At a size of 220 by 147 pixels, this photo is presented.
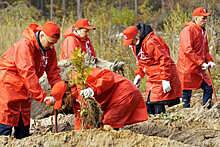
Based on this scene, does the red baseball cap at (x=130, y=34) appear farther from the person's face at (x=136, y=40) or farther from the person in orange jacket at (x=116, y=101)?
the person in orange jacket at (x=116, y=101)

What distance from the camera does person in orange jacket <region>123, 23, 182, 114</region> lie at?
445cm

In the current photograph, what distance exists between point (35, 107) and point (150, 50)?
2.32 m

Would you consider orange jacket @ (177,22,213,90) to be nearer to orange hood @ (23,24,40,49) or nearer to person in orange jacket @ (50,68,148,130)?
person in orange jacket @ (50,68,148,130)

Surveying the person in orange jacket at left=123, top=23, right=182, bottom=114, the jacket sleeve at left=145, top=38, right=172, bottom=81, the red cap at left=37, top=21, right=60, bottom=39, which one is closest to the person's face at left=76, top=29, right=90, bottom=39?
the person in orange jacket at left=123, top=23, right=182, bottom=114

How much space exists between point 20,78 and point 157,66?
2.19 meters

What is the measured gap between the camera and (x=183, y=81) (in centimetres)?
555

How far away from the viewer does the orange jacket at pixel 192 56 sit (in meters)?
5.34

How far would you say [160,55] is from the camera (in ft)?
14.6

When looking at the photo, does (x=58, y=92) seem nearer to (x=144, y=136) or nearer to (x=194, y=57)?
(x=144, y=136)

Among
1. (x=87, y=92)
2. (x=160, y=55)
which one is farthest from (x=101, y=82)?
(x=160, y=55)

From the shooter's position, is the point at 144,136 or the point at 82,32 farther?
the point at 82,32

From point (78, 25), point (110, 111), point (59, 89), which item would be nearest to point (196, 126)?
point (110, 111)

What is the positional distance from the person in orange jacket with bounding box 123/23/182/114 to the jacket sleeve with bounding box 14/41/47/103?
1548mm

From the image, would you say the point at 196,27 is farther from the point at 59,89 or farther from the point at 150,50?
the point at 59,89
